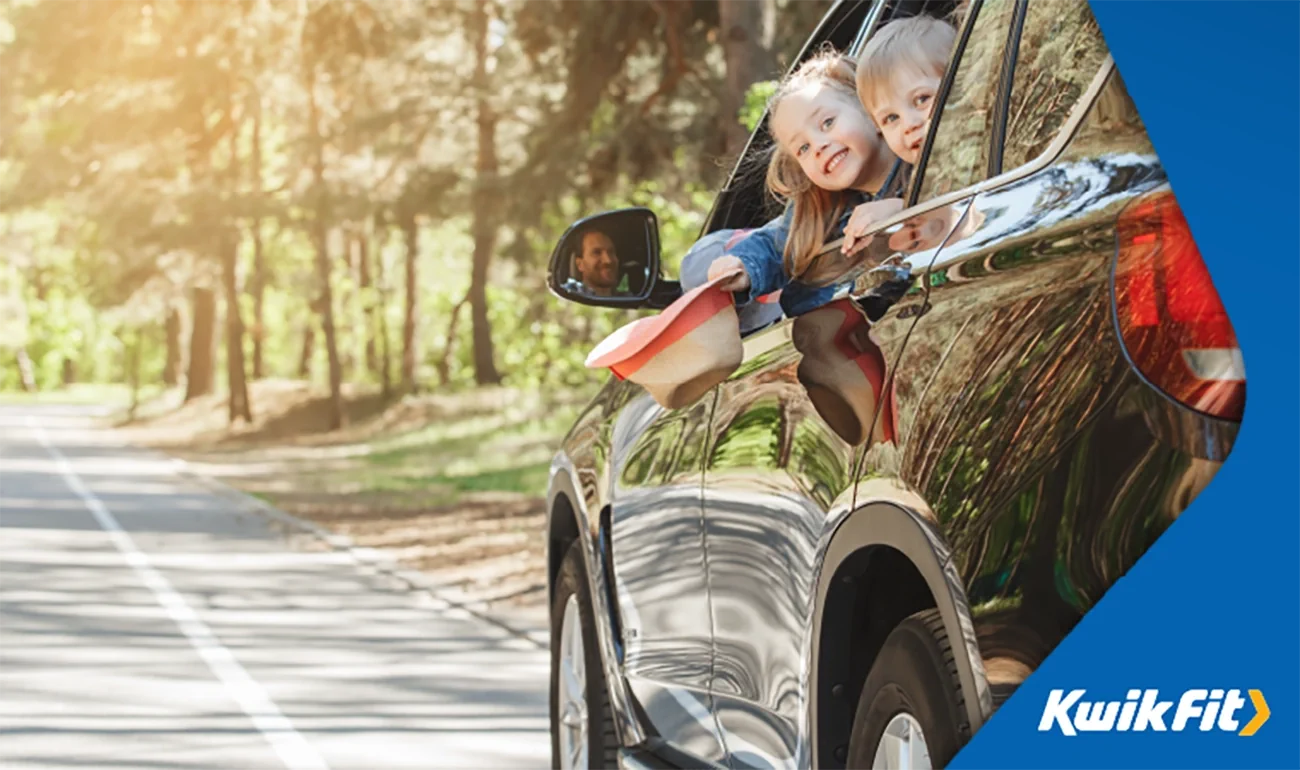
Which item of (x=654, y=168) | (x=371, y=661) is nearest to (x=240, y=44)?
(x=654, y=168)

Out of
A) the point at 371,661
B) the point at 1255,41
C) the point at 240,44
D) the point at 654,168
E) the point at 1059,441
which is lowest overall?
the point at 371,661

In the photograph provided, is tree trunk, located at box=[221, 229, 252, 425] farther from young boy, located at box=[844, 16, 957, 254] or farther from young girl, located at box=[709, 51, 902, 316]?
young boy, located at box=[844, 16, 957, 254]

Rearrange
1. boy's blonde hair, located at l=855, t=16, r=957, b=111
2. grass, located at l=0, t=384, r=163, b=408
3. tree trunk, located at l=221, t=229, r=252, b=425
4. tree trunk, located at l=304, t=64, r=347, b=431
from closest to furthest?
boy's blonde hair, located at l=855, t=16, r=957, b=111
tree trunk, located at l=304, t=64, r=347, b=431
tree trunk, located at l=221, t=229, r=252, b=425
grass, located at l=0, t=384, r=163, b=408

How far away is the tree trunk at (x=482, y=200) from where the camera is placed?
25906mm

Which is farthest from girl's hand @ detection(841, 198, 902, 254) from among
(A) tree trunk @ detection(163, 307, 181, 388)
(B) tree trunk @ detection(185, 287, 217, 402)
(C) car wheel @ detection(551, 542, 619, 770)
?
(A) tree trunk @ detection(163, 307, 181, 388)

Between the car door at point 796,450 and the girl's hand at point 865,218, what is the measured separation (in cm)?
12

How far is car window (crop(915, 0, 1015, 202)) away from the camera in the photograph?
10.8ft

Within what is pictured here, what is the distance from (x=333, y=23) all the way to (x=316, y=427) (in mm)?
27314

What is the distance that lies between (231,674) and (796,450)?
704 centimetres

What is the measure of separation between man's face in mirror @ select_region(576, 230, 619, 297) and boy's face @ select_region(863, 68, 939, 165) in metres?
1.38

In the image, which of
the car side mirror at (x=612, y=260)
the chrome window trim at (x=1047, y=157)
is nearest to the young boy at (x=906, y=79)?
the chrome window trim at (x=1047, y=157)

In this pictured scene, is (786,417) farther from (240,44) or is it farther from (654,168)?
(240,44)

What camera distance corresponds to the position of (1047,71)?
3.04 m

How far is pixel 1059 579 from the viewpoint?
8.36ft
